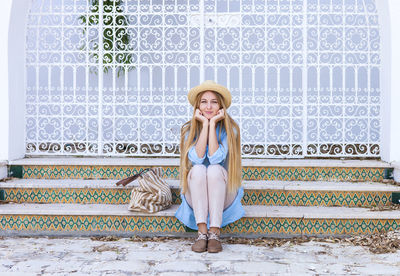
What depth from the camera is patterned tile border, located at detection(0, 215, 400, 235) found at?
182 inches

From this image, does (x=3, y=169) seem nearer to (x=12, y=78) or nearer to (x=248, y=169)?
(x=12, y=78)

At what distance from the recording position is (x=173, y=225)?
464 cm

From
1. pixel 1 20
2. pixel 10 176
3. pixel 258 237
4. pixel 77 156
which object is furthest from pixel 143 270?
pixel 1 20

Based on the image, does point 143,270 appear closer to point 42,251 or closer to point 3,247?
point 42,251

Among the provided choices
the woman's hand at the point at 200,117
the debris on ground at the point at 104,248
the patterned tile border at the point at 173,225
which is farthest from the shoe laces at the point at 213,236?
the woman's hand at the point at 200,117

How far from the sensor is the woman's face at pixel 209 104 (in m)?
4.23

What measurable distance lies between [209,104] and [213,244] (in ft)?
4.01

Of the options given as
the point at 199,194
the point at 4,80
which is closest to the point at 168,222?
the point at 199,194

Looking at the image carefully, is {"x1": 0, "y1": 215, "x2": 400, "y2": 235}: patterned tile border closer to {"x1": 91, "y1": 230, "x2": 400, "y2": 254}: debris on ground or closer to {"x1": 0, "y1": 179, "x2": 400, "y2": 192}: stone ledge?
{"x1": 91, "y1": 230, "x2": 400, "y2": 254}: debris on ground

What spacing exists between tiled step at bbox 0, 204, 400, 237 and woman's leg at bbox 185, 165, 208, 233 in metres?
0.55

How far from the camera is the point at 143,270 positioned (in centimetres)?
365

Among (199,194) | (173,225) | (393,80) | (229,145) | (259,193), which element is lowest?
(173,225)

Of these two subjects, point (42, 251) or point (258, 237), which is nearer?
point (42, 251)

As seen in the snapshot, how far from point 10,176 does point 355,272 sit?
3942mm
